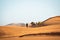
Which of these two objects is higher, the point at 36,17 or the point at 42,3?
the point at 42,3

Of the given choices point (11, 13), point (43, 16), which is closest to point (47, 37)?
point (43, 16)

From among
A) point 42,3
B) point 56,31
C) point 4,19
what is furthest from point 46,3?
point 56,31

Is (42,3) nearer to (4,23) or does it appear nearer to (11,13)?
(11,13)

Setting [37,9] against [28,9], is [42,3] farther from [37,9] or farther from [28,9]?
[28,9]

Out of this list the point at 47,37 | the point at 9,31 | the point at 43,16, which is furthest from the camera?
the point at 43,16

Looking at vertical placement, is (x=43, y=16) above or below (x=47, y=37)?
above

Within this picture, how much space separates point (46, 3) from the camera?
5.14 ft

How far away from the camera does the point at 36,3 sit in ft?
5.31

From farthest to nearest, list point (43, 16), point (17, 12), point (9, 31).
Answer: point (17, 12) < point (43, 16) < point (9, 31)

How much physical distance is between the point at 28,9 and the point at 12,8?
0.79 feet

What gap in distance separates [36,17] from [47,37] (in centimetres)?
82

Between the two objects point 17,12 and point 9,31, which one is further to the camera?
point 17,12

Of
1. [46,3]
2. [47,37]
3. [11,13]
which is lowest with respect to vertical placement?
[47,37]

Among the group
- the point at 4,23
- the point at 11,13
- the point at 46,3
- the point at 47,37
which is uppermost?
the point at 46,3
